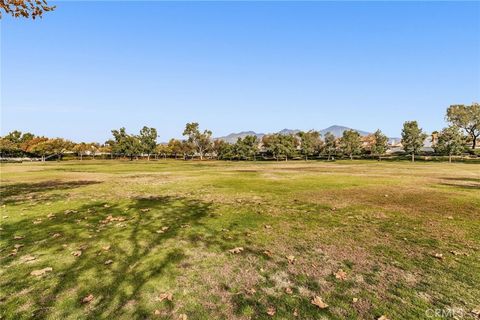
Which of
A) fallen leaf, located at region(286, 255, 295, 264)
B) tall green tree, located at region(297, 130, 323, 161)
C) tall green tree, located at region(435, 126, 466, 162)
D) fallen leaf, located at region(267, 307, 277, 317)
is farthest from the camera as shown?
tall green tree, located at region(297, 130, 323, 161)

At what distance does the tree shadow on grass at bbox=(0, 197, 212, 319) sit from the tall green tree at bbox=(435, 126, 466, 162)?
84201mm

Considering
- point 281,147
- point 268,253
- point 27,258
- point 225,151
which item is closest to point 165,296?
point 268,253

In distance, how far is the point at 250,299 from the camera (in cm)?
522

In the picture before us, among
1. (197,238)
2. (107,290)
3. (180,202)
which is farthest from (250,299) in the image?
(180,202)

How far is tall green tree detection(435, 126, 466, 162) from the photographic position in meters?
73.9

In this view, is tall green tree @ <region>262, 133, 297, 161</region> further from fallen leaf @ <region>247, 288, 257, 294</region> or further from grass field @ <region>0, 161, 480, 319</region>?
fallen leaf @ <region>247, 288, 257, 294</region>

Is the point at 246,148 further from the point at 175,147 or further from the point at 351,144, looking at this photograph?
the point at 351,144

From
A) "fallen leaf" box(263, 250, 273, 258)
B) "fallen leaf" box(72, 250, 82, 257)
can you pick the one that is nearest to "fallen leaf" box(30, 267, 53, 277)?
"fallen leaf" box(72, 250, 82, 257)

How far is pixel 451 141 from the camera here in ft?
245

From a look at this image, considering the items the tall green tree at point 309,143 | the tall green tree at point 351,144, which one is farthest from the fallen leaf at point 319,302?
the tall green tree at point 351,144

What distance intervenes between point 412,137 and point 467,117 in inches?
1100

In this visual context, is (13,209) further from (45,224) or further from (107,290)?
(107,290)

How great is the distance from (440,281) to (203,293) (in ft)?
15.7

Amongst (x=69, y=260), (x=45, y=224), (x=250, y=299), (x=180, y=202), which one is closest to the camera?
(x=250, y=299)
